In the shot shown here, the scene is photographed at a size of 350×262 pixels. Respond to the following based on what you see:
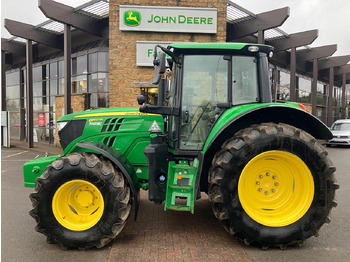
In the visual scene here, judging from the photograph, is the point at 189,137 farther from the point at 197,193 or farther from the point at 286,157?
the point at 286,157

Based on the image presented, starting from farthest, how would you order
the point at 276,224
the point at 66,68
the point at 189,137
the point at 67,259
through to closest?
the point at 66,68 → the point at 189,137 → the point at 276,224 → the point at 67,259

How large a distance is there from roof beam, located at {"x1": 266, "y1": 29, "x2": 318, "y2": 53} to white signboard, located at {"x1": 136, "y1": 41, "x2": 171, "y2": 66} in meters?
6.81

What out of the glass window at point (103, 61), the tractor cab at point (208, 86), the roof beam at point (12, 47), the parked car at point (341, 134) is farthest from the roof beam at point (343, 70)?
the roof beam at point (12, 47)

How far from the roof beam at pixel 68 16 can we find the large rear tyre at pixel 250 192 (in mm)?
9592

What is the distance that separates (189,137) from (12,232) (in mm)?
2782

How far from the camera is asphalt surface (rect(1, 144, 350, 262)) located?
10.1 feet

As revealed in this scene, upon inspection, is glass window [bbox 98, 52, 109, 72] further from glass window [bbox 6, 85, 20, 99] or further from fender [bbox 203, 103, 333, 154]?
fender [bbox 203, 103, 333, 154]

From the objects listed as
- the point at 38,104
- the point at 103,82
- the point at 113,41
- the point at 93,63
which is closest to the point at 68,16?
the point at 113,41

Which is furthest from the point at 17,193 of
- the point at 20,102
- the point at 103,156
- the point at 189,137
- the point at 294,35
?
the point at 20,102

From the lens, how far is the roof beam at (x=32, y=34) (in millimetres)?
12140

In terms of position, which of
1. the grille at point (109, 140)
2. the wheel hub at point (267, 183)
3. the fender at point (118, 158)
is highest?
the grille at point (109, 140)

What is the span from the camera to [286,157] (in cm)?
331

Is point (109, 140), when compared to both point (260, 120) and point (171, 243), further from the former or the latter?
point (260, 120)

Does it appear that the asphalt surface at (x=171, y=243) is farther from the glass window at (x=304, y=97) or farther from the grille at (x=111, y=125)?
the glass window at (x=304, y=97)
